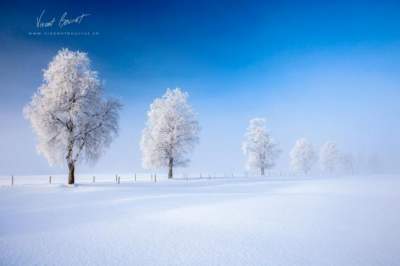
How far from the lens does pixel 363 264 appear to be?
6.91 m

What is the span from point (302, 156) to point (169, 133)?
180 feet

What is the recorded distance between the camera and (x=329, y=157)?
3748 inches

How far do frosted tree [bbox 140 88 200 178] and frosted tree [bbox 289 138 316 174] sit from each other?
49.9m

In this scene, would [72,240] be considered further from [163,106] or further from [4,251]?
[163,106]

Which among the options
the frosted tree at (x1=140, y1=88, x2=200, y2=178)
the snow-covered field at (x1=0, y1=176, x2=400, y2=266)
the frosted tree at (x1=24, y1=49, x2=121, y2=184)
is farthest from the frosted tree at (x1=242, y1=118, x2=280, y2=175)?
the snow-covered field at (x1=0, y1=176, x2=400, y2=266)

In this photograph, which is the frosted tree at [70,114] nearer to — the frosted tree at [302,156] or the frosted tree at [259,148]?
the frosted tree at [259,148]

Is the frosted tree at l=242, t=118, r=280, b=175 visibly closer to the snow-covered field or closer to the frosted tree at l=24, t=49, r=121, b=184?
the frosted tree at l=24, t=49, r=121, b=184

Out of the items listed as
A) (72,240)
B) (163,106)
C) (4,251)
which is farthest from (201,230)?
(163,106)

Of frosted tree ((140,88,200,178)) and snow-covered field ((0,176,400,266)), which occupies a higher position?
frosted tree ((140,88,200,178))

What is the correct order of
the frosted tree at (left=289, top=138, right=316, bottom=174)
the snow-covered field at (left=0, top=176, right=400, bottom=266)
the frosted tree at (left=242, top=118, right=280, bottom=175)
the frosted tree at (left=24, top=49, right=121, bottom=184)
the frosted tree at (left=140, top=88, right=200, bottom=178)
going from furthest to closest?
the frosted tree at (left=289, top=138, right=316, bottom=174), the frosted tree at (left=242, top=118, right=280, bottom=175), the frosted tree at (left=140, top=88, right=200, bottom=178), the frosted tree at (left=24, top=49, right=121, bottom=184), the snow-covered field at (left=0, top=176, right=400, bottom=266)

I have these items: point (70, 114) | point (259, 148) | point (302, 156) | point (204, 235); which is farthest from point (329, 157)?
point (204, 235)

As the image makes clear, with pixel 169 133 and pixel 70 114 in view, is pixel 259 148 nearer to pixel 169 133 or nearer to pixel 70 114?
pixel 169 133

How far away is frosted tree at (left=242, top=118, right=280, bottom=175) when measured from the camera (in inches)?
2408

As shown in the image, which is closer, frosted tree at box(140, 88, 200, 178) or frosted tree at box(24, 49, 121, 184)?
frosted tree at box(24, 49, 121, 184)
